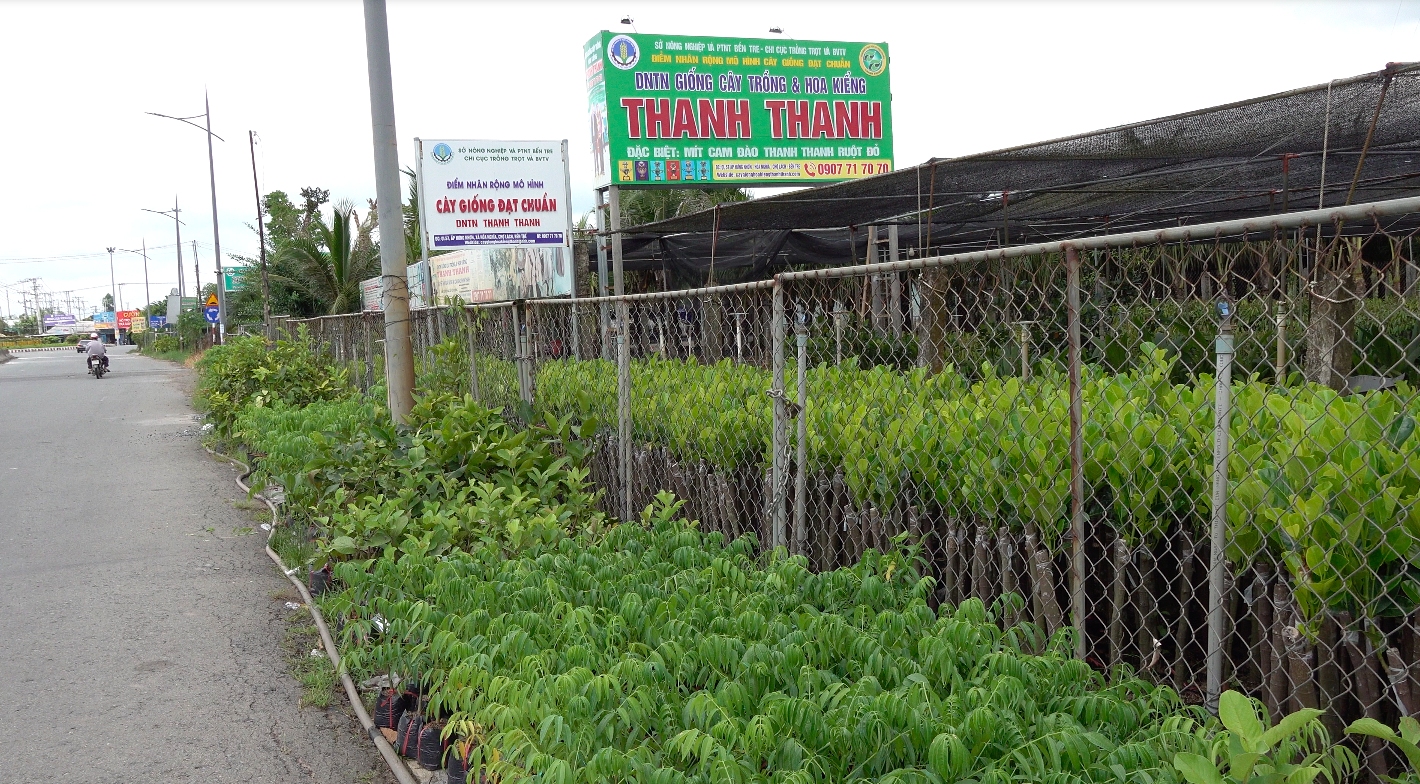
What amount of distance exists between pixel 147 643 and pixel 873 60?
43.4ft

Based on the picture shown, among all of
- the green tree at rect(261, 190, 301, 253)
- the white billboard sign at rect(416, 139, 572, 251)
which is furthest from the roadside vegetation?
the green tree at rect(261, 190, 301, 253)

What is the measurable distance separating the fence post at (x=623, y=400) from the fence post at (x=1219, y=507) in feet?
10.6

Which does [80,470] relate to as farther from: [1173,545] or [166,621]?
[1173,545]

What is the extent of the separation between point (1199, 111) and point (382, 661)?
18.8 feet

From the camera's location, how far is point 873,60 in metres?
15.4

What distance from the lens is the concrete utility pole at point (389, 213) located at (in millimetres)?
7113

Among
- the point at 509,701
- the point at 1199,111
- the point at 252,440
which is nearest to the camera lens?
the point at 509,701

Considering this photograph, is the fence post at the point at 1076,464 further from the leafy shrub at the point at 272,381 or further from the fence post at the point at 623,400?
the leafy shrub at the point at 272,381

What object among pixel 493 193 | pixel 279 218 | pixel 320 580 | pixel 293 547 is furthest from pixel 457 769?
pixel 279 218

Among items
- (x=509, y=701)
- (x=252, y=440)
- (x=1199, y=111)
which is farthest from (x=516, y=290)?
(x=509, y=701)

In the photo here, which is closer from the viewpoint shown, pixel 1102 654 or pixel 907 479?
pixel 1102 654

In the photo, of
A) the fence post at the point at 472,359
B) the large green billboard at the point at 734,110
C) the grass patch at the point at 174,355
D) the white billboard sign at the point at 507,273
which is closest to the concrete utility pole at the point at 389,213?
the fence post at the point at 472,359

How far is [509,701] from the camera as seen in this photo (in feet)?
9.37

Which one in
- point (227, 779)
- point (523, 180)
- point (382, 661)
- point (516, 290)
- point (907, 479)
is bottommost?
point (227, 779)
